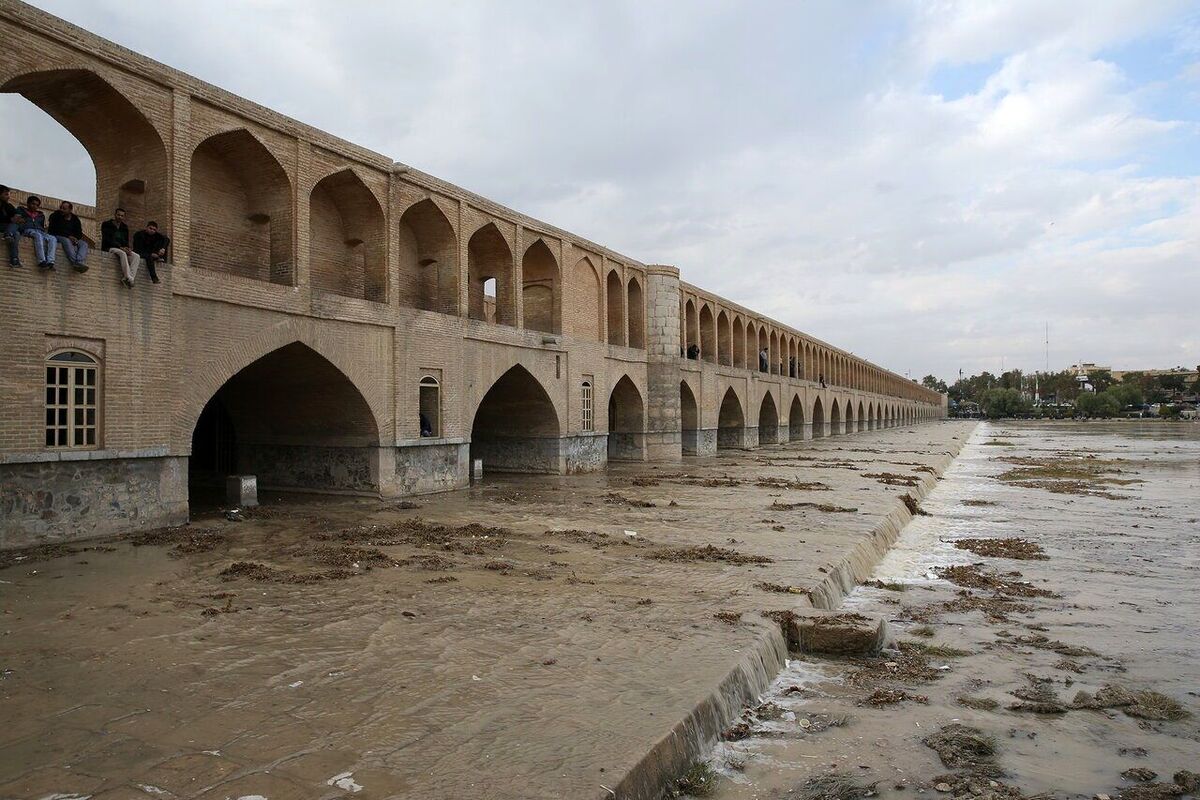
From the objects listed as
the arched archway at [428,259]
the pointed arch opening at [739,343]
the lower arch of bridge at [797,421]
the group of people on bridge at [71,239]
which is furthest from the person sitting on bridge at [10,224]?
the lower arch of bridge at [797,421]

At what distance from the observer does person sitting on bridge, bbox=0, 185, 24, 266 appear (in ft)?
29.7

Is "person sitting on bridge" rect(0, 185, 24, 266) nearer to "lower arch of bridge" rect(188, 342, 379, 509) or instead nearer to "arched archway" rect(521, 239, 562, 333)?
"lower arch of bridge" rect(188, 342, 379, 509)

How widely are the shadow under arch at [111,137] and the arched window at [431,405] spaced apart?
19.8 feet

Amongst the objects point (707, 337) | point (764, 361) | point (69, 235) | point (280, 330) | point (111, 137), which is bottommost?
point (280, 330)

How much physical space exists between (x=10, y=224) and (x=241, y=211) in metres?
4.94

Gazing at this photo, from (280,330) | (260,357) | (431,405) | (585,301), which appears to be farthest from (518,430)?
(260,357)

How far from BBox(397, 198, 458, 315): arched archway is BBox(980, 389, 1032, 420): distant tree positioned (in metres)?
128

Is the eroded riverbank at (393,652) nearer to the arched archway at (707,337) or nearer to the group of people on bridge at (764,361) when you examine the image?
the group of people on bridge at (764,361)

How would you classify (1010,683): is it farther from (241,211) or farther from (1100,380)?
(1100,380)

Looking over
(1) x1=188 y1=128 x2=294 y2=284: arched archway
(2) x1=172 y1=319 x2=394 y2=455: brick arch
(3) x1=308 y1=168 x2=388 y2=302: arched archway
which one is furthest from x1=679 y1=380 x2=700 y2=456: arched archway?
(1) x1=188 y1=128 x2=294 y2=284: arched archway

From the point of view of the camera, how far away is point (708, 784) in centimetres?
434

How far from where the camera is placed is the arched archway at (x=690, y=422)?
29.2 meters

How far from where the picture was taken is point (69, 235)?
9.70 meters

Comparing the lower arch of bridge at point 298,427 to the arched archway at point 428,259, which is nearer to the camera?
the lower arch of bridge at point 298,427
